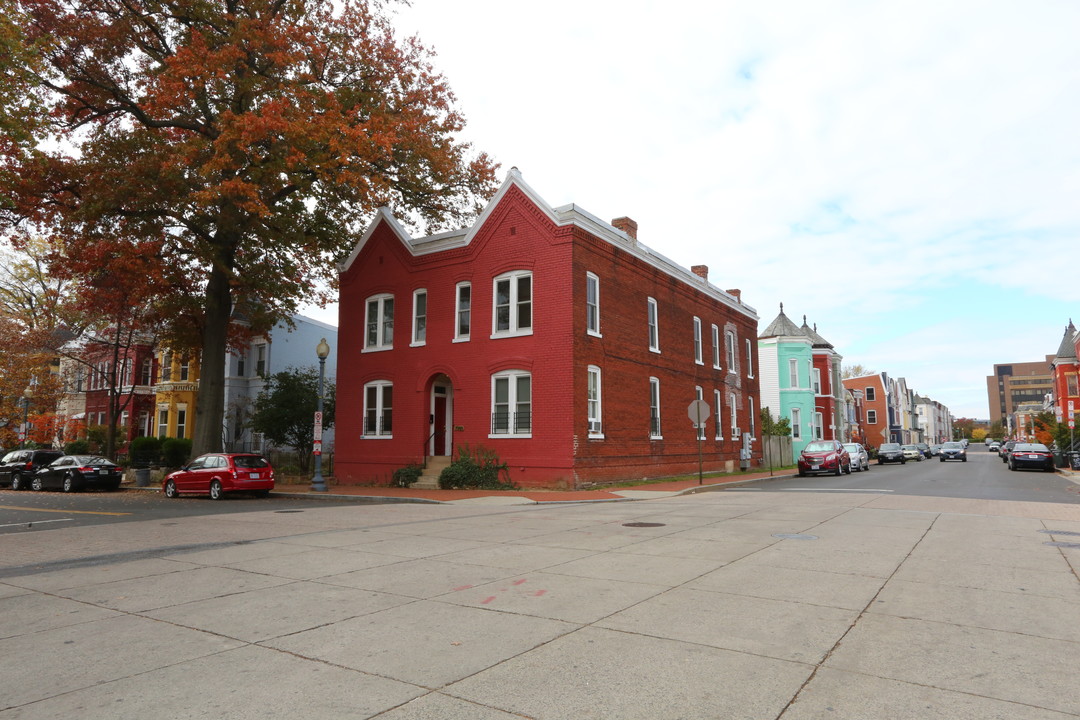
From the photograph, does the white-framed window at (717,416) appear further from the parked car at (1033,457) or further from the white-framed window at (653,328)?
the parked car at (1033,457)

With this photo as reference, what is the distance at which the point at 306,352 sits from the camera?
146 ft

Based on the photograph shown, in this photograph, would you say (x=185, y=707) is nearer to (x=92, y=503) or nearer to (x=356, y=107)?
→ (x=92, y=503)

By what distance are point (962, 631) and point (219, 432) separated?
25406 millimetres

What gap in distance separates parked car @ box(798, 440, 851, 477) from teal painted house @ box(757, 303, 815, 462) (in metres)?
17.7

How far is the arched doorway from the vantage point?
25.1 metres

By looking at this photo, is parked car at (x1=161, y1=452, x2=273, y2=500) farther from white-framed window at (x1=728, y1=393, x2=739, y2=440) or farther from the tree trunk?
white-framed window at (x1=728, y1=393, x2=739, y2=440)

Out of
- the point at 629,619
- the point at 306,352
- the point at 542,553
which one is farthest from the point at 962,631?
the point at 306,352

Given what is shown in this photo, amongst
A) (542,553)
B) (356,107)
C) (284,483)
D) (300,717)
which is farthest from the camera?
(284,483)

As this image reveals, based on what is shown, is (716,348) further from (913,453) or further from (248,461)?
(913,453)

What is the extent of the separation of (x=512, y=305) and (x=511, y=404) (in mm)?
3359

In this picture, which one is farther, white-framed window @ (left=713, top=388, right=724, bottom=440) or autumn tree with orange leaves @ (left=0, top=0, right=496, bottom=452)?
white-framed window @ (left=713, top=388, right=724, bottom=440)

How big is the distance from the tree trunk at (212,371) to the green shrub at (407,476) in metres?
6.97

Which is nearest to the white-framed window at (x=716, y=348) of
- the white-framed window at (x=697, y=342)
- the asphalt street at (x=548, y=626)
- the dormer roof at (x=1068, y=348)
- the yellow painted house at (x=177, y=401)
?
the white-framed window at (x=697, y=342)

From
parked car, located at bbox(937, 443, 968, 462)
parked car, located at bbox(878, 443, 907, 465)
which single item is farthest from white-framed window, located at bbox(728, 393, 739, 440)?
parked car, located at bbox(937, 443, 968, 462)
